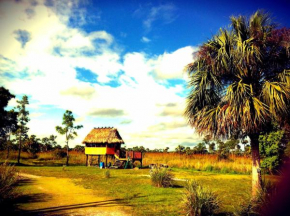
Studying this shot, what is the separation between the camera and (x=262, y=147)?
22922 millimetres

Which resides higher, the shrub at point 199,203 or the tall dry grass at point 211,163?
the shrub at point 199,203

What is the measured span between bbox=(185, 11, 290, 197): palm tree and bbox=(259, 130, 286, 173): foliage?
14286mm

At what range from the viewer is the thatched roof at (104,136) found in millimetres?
34638

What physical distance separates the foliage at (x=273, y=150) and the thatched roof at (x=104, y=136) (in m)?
19.8

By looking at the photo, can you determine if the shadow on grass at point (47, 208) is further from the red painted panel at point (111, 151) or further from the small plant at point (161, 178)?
the red painted panel at point (111, 151)

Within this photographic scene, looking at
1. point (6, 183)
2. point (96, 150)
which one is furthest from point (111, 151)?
point (6, 183)

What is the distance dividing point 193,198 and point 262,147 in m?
18.8

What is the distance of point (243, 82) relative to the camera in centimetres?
991

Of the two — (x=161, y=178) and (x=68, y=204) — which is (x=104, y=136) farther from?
(x=68, y=204)

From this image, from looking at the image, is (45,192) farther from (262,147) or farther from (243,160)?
(243,160)

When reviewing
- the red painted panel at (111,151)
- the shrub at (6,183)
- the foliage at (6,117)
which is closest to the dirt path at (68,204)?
the shrub at (6,183)

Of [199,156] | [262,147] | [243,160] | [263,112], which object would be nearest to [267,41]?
[263,112]

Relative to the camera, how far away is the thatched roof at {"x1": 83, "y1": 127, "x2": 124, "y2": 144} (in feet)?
114

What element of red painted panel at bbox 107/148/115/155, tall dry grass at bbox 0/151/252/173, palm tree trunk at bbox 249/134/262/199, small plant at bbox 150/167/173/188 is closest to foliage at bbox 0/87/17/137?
tall dry grass at bbox 0/151/252/173
